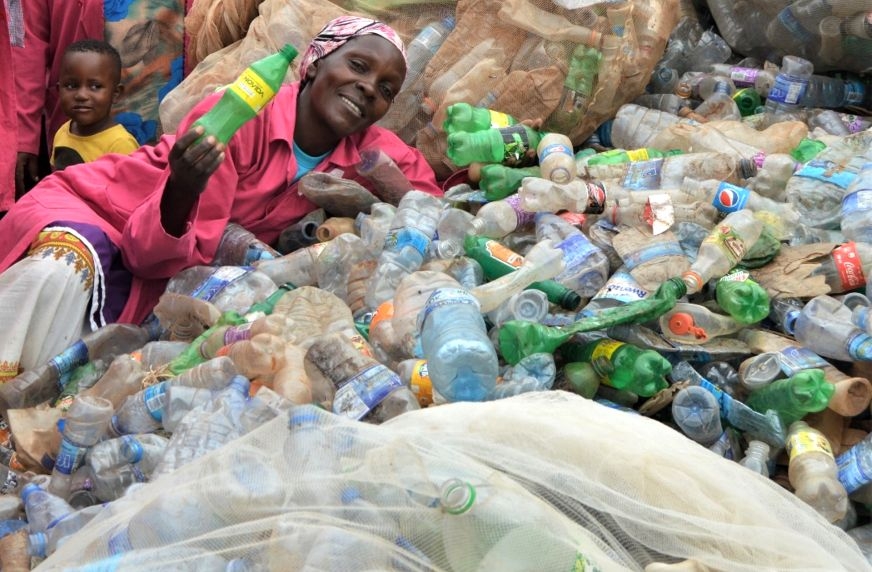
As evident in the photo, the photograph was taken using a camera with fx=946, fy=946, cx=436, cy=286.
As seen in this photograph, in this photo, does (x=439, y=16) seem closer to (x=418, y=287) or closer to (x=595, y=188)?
(x=595, y=188)

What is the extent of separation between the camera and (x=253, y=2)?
15.1 feet

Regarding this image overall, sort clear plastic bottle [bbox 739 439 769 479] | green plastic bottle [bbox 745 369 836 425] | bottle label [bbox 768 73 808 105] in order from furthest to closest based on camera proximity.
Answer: bottle label [bbox 768 73 808 105]
green plastic bottle [bbox 745 369 836 425]
clear plastic bottle [bbox 739 439 769 479]

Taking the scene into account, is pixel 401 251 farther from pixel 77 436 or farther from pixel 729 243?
pixel 77 436

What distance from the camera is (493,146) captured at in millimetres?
3623

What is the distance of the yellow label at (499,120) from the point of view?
3756 millimetres

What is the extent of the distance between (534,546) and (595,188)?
76.9 inches

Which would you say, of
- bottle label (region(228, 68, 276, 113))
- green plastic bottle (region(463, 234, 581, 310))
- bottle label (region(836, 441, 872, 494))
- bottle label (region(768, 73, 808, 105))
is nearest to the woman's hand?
bottle label (region(228, 68, 276, 113))

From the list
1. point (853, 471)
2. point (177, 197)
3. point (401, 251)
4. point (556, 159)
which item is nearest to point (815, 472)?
point (853, 471)

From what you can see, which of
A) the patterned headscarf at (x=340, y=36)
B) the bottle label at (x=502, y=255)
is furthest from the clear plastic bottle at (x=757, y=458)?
the patterned headscarf at (x=340, y=36)

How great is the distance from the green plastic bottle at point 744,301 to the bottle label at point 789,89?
1833mm

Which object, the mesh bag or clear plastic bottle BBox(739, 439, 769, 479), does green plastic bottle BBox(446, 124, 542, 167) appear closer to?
A: clear plastic bottle BBox(739, 439, 769, 479)

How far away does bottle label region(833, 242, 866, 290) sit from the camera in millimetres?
2600

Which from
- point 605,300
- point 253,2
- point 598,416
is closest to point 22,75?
point 253,2

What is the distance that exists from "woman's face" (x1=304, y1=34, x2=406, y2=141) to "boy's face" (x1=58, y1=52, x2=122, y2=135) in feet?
4.84
